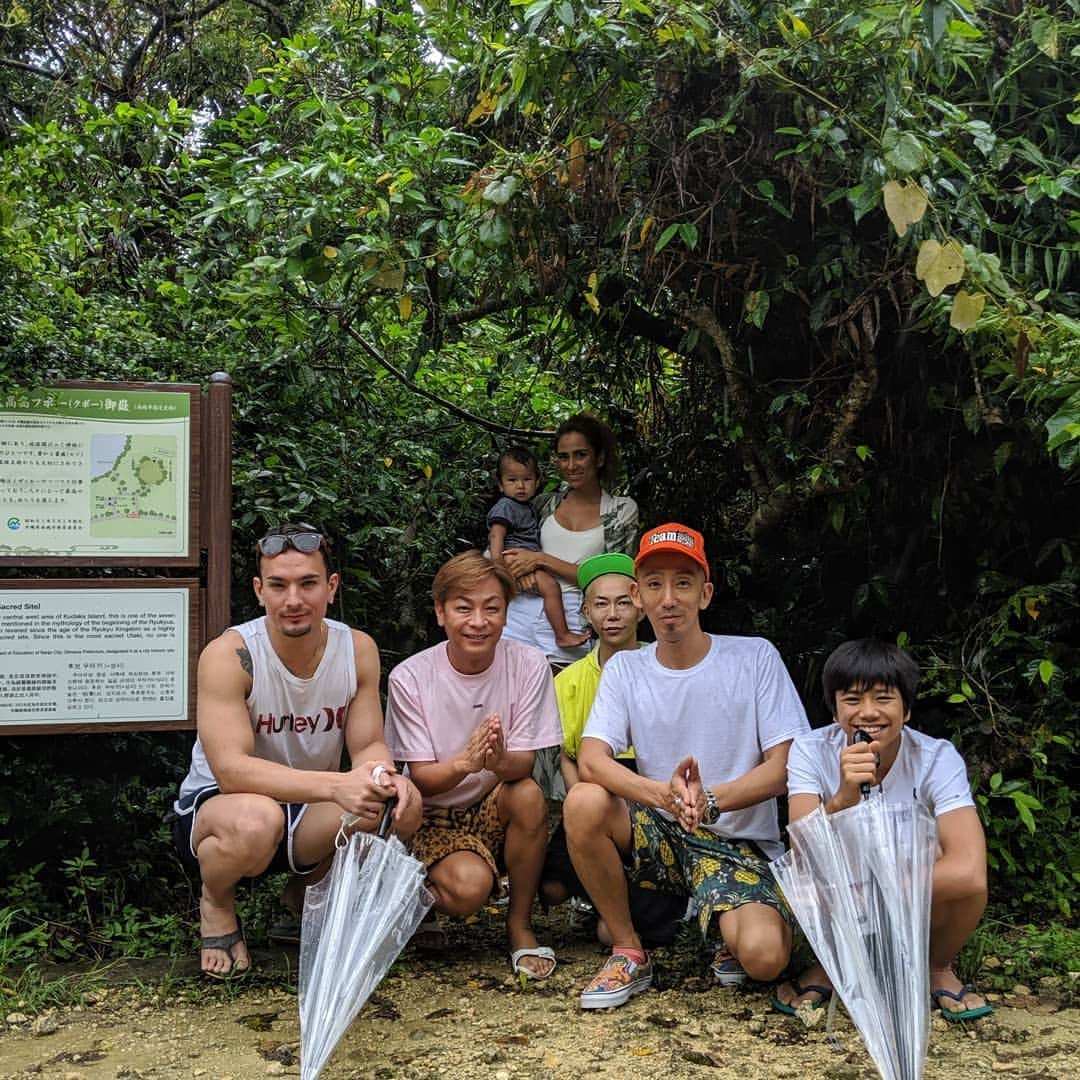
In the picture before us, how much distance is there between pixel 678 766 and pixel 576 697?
0.76 m

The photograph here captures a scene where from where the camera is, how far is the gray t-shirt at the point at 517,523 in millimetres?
5422

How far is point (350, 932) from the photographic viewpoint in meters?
2.98

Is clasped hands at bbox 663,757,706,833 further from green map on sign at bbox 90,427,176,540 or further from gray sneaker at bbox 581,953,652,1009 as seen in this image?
green map on sign at bbox 90,427,176,540

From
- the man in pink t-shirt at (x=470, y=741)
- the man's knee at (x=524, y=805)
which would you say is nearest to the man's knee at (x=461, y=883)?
the man in pink t-shirt at (x=470, y=741)

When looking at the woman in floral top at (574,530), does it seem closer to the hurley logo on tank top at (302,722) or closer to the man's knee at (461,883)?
the hurley logo on tank top at (302,722)

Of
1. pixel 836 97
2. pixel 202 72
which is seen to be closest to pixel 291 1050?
pixel 836 97

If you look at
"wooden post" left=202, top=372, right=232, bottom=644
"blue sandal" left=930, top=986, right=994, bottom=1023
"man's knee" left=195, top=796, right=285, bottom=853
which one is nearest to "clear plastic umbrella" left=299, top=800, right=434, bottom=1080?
"man's knee" left=195, top=796, right=285, bottom=853

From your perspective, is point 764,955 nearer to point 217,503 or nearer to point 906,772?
point 906,772

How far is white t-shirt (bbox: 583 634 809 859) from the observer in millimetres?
3689

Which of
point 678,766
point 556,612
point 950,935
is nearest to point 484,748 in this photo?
point 678,766

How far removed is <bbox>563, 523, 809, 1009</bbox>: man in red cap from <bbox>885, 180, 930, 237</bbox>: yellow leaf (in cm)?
115

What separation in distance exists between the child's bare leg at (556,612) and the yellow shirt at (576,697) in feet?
2.78

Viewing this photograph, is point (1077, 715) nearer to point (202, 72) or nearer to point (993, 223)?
point (993, 223)

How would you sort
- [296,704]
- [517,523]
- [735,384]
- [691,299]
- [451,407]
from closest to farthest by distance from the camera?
[296,704] < [691,299] < [735,384] < [517,523] < [451,407]
